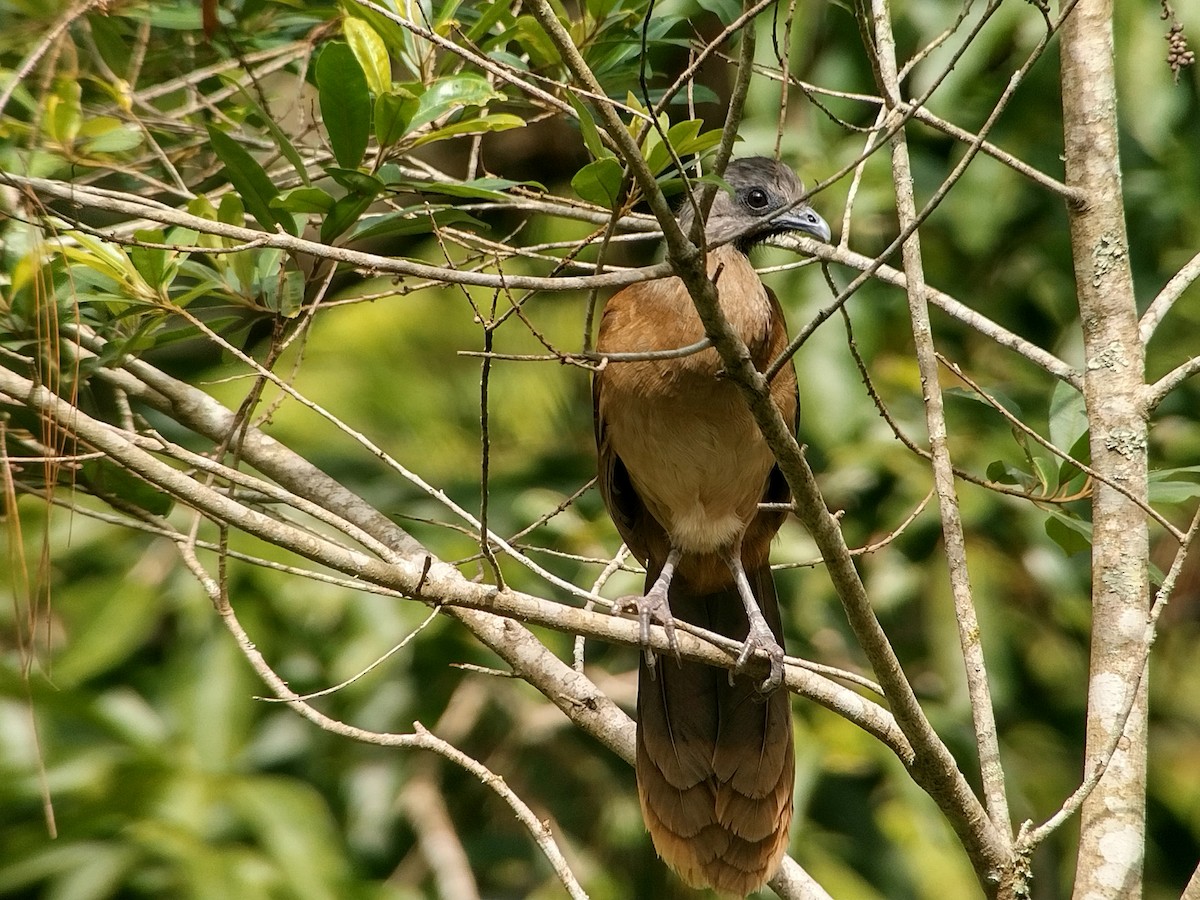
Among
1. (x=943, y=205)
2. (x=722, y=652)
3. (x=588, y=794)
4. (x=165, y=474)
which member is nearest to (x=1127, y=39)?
(x=943, y=205)

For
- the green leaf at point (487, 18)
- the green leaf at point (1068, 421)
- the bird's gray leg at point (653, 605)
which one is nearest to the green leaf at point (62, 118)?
the green leaf at point (487, 18)

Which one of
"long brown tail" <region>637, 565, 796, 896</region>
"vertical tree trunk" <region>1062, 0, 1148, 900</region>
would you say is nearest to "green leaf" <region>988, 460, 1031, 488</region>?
"vertical tree trunk" <region>1062, 0, 1148, 900</region>

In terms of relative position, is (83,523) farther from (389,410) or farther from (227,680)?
(389,410)

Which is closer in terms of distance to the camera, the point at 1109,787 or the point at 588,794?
the point at 1109,787

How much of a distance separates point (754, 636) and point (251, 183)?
1.78 meters

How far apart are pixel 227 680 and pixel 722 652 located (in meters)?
2.29

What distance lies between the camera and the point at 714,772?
3.72 metres

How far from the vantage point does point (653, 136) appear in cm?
278

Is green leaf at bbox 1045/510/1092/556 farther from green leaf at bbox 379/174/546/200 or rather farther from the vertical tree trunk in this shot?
green leaf at bbox 379/174/546/200

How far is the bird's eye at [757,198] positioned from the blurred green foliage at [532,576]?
338 millimetres

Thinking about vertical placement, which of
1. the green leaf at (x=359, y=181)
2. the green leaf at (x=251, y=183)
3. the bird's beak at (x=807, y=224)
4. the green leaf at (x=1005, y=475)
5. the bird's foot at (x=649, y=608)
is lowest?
the bird's foot at (x=649, y=608)

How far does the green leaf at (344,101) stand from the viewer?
8.62 ft

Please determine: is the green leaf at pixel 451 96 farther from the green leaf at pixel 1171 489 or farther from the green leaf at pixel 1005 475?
the green leaf at pixel 1171 489

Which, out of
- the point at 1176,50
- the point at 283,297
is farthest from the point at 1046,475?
the point at 283,297
